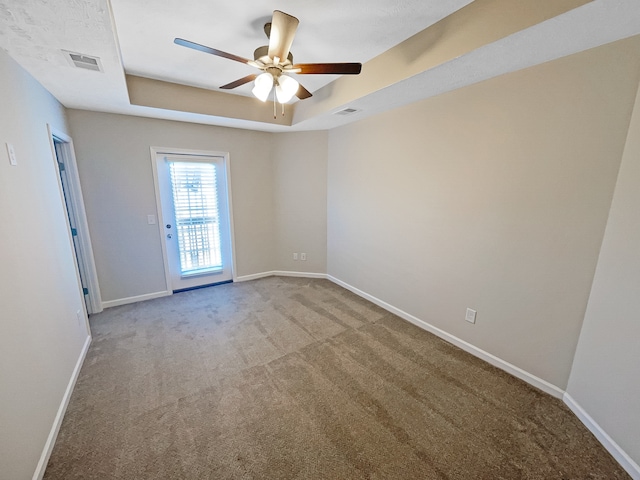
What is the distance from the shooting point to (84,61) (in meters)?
1.85

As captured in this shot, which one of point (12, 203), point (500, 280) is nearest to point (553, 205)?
point (500, 280)

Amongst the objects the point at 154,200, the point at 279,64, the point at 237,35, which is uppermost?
the point at 237,35

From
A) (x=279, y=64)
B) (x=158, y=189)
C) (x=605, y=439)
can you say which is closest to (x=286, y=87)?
(x=279, y=64)

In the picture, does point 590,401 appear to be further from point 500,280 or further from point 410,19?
point 410,19

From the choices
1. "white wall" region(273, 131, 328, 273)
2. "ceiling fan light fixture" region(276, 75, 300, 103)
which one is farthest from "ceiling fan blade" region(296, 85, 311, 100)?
"white wall" region(273, 131, 328, 273)

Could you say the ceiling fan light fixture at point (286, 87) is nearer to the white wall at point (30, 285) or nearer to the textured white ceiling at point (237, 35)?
the textured white ceiling at point (237, 35)

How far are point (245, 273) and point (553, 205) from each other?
159 inches

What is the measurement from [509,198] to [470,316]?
115 centimetres

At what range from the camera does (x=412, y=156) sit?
2814 mm

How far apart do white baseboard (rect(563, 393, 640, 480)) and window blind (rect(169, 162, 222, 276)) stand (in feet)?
14.2

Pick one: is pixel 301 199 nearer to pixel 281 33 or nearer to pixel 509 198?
pixel 281 33

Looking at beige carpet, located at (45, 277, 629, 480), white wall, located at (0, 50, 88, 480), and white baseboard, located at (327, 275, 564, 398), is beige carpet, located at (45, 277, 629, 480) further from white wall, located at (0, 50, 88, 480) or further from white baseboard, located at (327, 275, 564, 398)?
white wall, located at (0, 50, 88, 480)

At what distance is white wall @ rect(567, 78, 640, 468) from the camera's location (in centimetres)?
143

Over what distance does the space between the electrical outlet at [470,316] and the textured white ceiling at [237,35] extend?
6.76ft
